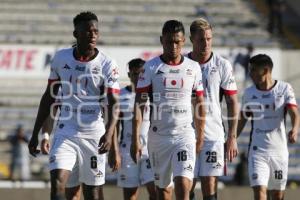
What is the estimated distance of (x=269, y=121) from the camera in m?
12.6

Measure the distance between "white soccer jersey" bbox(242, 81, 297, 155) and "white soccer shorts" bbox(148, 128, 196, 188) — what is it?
2.48 metres

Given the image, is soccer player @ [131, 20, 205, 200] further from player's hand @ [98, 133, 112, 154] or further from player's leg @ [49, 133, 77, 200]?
player's leg @ [49, 133, 77, 200]

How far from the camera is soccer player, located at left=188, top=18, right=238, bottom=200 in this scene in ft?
36.3

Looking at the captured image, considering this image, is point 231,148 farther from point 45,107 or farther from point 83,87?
point 45,107

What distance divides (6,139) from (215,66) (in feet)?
45.2

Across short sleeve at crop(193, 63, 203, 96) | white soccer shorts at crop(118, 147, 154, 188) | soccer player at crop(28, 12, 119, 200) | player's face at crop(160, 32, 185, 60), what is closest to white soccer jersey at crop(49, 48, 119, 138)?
soccer player at crop(28, 12, 119, 200)

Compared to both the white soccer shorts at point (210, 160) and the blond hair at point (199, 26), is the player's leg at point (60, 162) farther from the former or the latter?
the blond hair at point (199, 26)

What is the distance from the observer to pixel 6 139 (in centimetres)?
2414

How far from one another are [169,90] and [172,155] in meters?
0.72

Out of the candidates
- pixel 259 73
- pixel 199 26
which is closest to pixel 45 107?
pixel 199 26

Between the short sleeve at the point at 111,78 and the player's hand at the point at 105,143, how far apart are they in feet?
1.96

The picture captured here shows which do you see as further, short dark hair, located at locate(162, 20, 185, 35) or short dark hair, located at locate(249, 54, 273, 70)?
short dark hair, located at locate(249, 54, 273, 70)

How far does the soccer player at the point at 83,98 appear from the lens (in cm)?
994

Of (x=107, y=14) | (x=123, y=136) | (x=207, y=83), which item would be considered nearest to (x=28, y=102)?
(x=107, y=14)
